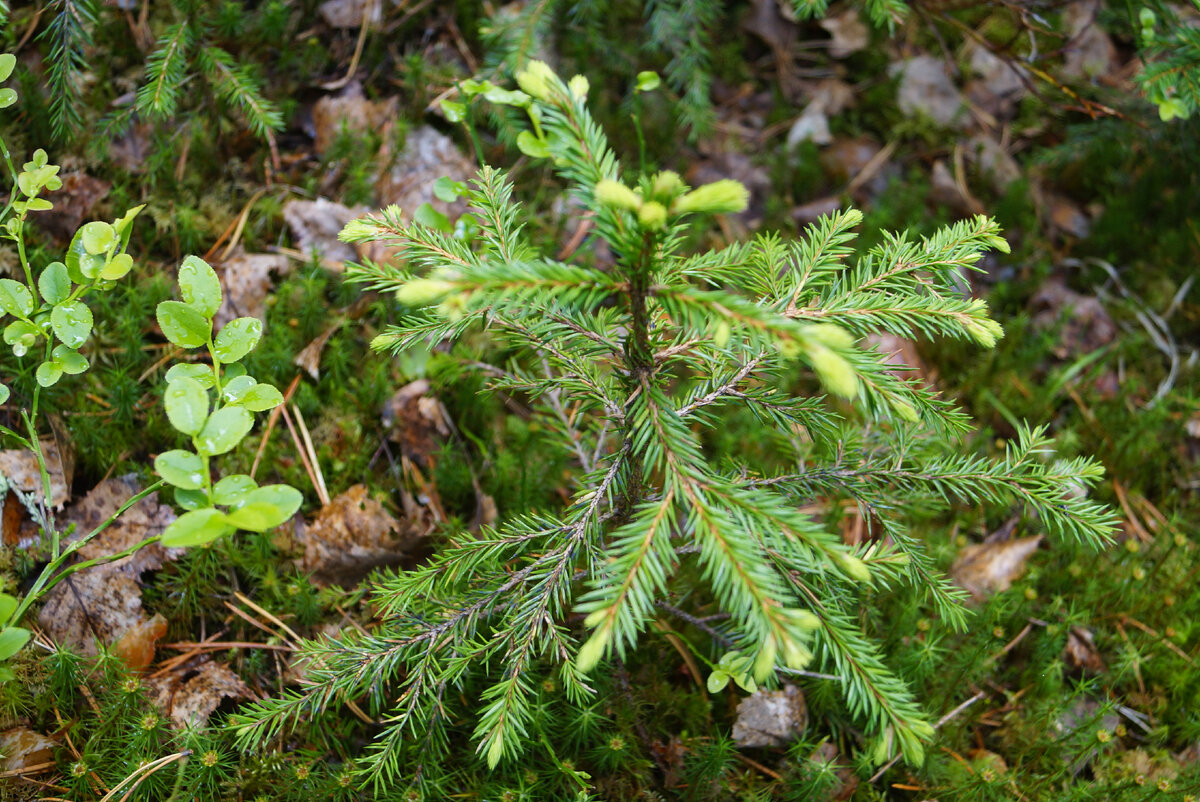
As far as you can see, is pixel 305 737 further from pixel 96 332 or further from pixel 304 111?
pixel 304 111

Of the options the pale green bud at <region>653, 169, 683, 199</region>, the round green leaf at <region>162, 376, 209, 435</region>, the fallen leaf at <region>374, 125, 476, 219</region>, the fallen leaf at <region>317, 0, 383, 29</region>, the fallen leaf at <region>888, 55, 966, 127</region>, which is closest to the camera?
the pale green bud at <region>653, 169, 683, 199</region>

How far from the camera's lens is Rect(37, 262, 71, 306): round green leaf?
2111 millimetres

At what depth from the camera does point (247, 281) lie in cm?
305

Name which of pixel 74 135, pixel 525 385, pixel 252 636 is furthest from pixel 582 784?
pixel 74 135

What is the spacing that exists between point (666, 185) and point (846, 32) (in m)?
3.80

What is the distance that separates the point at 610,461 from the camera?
1.97 m

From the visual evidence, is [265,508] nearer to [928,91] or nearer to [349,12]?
[349,12]

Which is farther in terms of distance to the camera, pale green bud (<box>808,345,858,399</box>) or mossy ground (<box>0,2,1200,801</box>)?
mossy ground (<box>0,2,1200,801</box>)

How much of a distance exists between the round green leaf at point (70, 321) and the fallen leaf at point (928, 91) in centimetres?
415

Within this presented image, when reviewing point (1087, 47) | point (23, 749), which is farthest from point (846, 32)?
point (23, 749)

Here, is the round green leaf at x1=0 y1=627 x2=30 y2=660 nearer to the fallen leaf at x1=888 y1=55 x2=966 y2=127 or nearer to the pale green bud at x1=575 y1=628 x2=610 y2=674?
the pale green bud at x1=575 y1=628 x2=610 y2=674

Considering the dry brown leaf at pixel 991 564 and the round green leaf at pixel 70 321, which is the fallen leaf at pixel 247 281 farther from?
the dry brown leaf at pixel 991 564

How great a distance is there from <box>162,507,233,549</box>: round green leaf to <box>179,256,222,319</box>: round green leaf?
0.64 m

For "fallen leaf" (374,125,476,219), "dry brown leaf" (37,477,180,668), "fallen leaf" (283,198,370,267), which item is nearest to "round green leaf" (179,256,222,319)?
"dry brown leaf" (37,477,180,668)
